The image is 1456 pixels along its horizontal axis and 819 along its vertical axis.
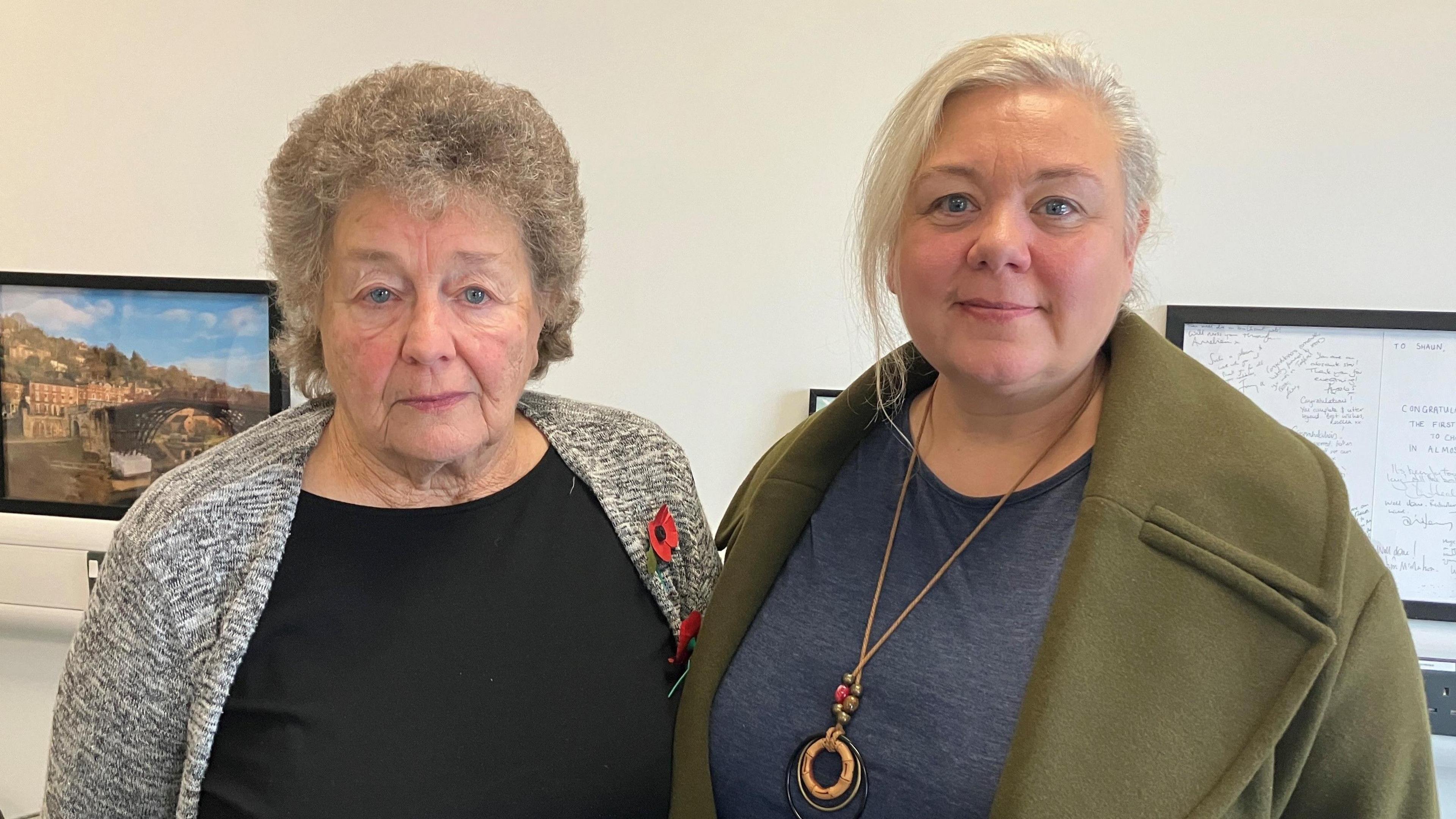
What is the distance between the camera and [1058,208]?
97cm

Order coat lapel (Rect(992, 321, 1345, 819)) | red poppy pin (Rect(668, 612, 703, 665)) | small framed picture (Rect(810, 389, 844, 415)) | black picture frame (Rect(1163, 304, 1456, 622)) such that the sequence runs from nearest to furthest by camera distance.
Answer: coat lapel (Rect(992, 321, 1345, 819)) → red poppy pin (Rect(668, 612, 703, 665)) → black picture frame (Rect(1163, 304, 1456, 622)) → small framed picture (Rect(810, 389, 844, 415))

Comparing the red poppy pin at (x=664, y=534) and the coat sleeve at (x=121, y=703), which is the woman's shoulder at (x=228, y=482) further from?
the red poppy pin at (x=664, y=534)

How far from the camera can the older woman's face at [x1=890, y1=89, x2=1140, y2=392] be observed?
96 cm

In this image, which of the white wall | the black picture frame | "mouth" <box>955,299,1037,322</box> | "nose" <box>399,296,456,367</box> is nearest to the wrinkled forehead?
"mouth" <box>955,299,1037,322</box>

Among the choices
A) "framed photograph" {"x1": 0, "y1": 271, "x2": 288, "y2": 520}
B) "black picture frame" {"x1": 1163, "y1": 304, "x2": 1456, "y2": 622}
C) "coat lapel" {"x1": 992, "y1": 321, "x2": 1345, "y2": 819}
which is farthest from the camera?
"framed photograph" {"x1": 0, "y1": 271, "x2": 288, "y2": 520}

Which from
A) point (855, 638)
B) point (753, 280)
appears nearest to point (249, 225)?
point (753, 280)

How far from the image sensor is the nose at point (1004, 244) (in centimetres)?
95

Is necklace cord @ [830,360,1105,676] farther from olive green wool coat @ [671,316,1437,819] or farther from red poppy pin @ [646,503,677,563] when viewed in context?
red poppy pin @ [646,503,677,563]

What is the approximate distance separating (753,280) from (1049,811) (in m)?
1.47

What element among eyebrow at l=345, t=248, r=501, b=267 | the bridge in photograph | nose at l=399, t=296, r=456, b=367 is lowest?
the bridge in photograph

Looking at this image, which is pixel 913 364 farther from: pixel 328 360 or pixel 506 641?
pixel 328 360

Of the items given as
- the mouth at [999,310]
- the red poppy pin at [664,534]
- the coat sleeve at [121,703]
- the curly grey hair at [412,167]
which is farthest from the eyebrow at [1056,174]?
the coat sleeve at [121,703]

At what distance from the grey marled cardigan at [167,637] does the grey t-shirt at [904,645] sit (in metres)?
0.57

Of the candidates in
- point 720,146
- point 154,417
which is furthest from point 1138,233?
point 154,417
